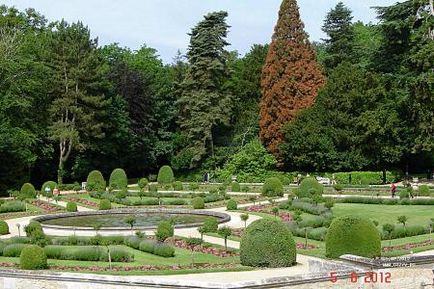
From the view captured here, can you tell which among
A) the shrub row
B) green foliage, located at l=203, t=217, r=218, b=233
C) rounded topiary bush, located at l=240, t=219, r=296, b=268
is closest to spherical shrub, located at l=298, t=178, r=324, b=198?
green foliage, located at l=203, t=217, r=218, b=233

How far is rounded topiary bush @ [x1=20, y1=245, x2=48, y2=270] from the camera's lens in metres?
20.4

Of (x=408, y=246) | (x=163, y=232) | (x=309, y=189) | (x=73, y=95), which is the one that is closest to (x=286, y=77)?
(x=73, y=95)

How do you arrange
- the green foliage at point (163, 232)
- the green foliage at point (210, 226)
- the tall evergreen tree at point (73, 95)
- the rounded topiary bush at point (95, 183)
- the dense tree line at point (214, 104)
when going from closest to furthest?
the green foliage at point (163, 232), the green foliage at point (210, 226), the rounded topiary bush at point (95, 183), the dense tree line at point (214, 104), the tall evergreen tree at point (73, 95)

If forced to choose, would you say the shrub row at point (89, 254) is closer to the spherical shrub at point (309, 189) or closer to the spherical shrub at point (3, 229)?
the spherical shrub at point (3, 229)

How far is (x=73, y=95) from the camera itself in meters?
59.2

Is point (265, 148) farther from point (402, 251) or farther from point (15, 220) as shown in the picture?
point (402, 251)

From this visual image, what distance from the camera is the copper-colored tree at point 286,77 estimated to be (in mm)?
61312

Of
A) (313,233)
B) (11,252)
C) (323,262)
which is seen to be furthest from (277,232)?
(11,252)

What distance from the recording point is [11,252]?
24031 mm

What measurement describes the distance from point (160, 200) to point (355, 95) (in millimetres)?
20774

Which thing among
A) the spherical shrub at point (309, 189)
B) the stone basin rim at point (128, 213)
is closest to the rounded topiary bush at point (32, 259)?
the stone basin rim at point (128, 213)

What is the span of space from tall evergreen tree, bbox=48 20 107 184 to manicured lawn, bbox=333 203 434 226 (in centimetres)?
2777

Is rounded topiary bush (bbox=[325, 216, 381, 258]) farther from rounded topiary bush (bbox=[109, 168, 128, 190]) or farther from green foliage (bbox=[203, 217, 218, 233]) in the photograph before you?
rounded topiary bush (bbox=[109, 168, 128, 190])

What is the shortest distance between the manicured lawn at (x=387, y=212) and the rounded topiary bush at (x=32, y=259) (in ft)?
58.0
